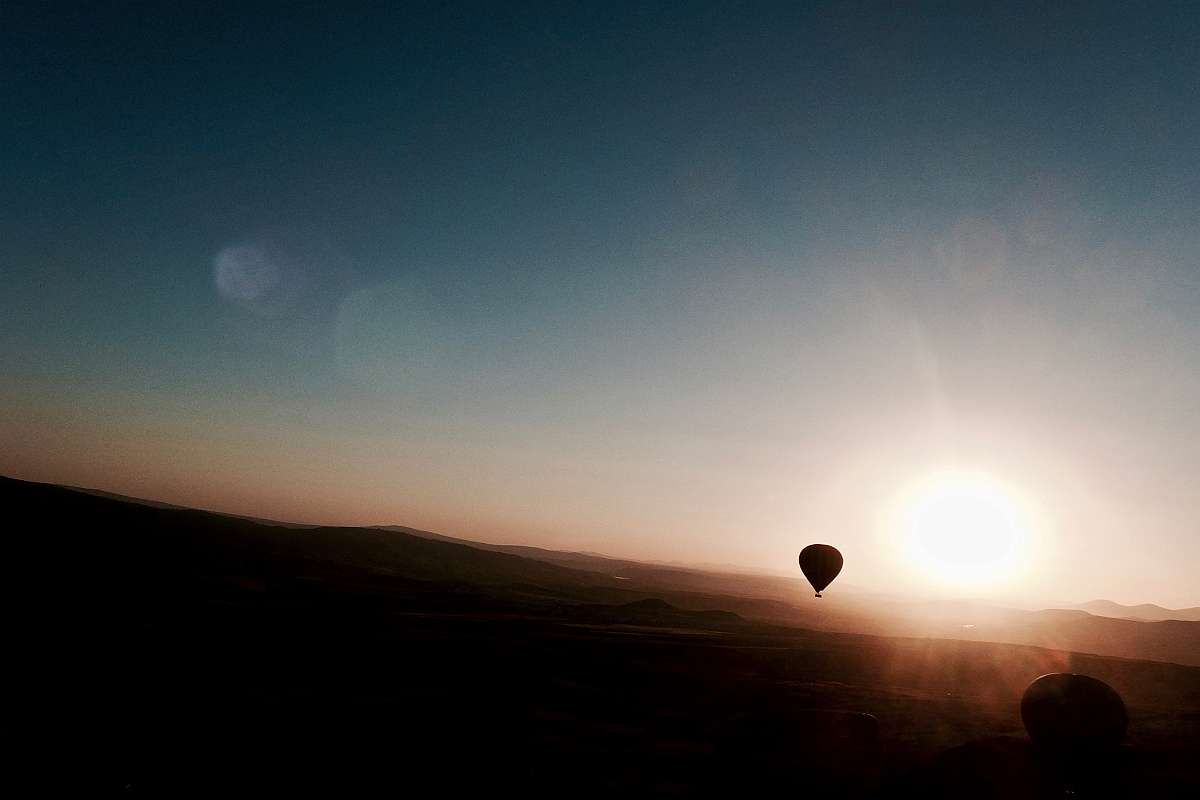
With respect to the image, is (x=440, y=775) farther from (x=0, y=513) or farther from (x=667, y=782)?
(x=0, y=513)

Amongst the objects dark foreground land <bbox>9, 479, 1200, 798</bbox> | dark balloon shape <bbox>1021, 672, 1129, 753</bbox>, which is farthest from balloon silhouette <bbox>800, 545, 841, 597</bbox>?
dark balloon shape <bbox>1021, 672, 1129, 753</bbox>

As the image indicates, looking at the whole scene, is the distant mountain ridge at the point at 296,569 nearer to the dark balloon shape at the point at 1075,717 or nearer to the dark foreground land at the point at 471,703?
the dark foreground land at the point at 471,703

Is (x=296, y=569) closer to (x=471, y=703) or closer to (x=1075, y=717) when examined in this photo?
(x=471, y=703)

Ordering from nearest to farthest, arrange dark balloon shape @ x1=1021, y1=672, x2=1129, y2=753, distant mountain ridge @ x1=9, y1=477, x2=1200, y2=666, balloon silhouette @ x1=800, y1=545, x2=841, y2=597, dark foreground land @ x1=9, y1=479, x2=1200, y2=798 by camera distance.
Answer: dark foreground land @ x1=9, y1=479, x2=1200, y2=798 → dark balloon shape @ x1=1021, y1=672, x2=1129, y2=753 → balloon silhouette @ x1=800, y1=545, x2=841, y2=597 → distant mountain ridge @ x1=9, y1=477, x2=1200, y2=666

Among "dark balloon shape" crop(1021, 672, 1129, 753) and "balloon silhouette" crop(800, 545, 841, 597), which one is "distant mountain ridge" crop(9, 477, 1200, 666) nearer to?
"balloon silhouette" crop(800, 545, 841, 597)

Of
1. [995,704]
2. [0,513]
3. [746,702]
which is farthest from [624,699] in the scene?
[0,513]

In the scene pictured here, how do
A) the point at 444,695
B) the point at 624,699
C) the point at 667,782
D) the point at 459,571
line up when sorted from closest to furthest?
the point at 667,782 → the point at 444,695 → the point at 624,699 → the point at 459,571

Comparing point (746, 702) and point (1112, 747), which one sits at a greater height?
point (1112, 747)
